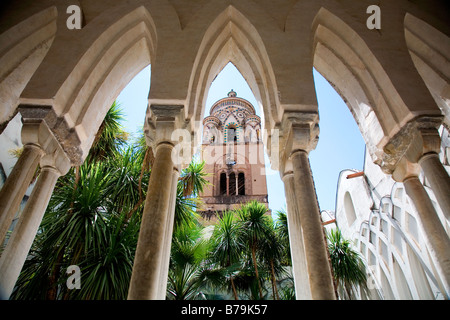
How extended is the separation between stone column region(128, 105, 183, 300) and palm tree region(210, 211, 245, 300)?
19.9 feet

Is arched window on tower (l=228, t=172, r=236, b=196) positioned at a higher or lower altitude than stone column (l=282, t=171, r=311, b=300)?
higher

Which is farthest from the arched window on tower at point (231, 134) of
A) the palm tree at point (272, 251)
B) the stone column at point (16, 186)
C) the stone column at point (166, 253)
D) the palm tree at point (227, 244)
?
the stone column at point (16, 186)

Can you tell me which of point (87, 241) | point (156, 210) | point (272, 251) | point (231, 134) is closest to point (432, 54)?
point (156, 210)

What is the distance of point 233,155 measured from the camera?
2781cm

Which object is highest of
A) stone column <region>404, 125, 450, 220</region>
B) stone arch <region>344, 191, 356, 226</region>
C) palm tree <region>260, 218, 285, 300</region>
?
stone arch <region>344, 191, 356, 226</region>

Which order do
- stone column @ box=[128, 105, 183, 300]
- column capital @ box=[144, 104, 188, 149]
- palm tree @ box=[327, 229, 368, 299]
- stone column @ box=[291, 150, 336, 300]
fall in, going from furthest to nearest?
palm tree @ box=[327, 229, 368, 299]
column capital @ box=[144, 104, 188, 149]
stone column @ box=[291, 150, 336, 300]
stone column @ box=[128, 105, 183, 300]

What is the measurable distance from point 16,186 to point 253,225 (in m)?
7.66

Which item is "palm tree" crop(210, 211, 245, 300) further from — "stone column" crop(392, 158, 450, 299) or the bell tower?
the bell tower

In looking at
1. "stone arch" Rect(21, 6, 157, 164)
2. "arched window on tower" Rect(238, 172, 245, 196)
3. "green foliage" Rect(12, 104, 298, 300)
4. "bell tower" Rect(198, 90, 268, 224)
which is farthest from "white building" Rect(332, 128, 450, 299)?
"arched window on tower" Rect(238, 172, 245, 196)

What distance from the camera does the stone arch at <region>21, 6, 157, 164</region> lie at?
3.32 metres

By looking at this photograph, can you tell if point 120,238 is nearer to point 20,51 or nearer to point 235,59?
point 20,51

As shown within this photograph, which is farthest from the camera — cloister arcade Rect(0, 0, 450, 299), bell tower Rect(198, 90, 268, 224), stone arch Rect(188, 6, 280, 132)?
bell tower Rect(198, 90, 268, 224)

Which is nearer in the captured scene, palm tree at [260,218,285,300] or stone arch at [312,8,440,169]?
stone arch at [312,8,440,169]
